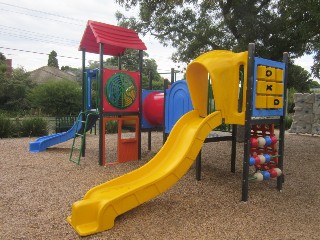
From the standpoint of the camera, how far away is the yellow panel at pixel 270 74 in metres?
4.31

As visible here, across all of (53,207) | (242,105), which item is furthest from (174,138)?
(53,207)

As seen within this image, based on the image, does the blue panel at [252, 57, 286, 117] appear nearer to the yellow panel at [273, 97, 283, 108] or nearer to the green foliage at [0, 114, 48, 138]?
the yellow panel at [273, 97, 283, 108]

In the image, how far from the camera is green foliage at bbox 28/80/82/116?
22359mm

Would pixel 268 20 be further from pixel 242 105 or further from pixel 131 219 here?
pixel 131 219

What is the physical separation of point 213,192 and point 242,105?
54.8 inches

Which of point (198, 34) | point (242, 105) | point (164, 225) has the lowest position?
point (164, 225)

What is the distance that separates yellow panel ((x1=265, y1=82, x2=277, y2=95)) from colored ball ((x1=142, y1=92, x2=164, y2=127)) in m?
3.26

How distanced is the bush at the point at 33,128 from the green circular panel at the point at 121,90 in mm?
6237

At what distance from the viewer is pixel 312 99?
13.4 m

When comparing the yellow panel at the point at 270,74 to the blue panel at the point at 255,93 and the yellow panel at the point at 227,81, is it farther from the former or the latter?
the yellow panel at the point at 227,81

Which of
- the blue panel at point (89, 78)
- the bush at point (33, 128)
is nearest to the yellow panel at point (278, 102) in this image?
the blue panel at point (89, 78)

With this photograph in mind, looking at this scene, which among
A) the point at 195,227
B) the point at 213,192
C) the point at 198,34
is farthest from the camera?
the point at 198,34

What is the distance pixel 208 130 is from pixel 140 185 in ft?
4.18

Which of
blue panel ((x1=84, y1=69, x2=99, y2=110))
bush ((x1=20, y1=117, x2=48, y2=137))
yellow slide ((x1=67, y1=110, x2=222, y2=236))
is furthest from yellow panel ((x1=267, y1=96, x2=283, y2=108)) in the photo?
bush ((x1=20, y1=117, x2=48, y2=137))
